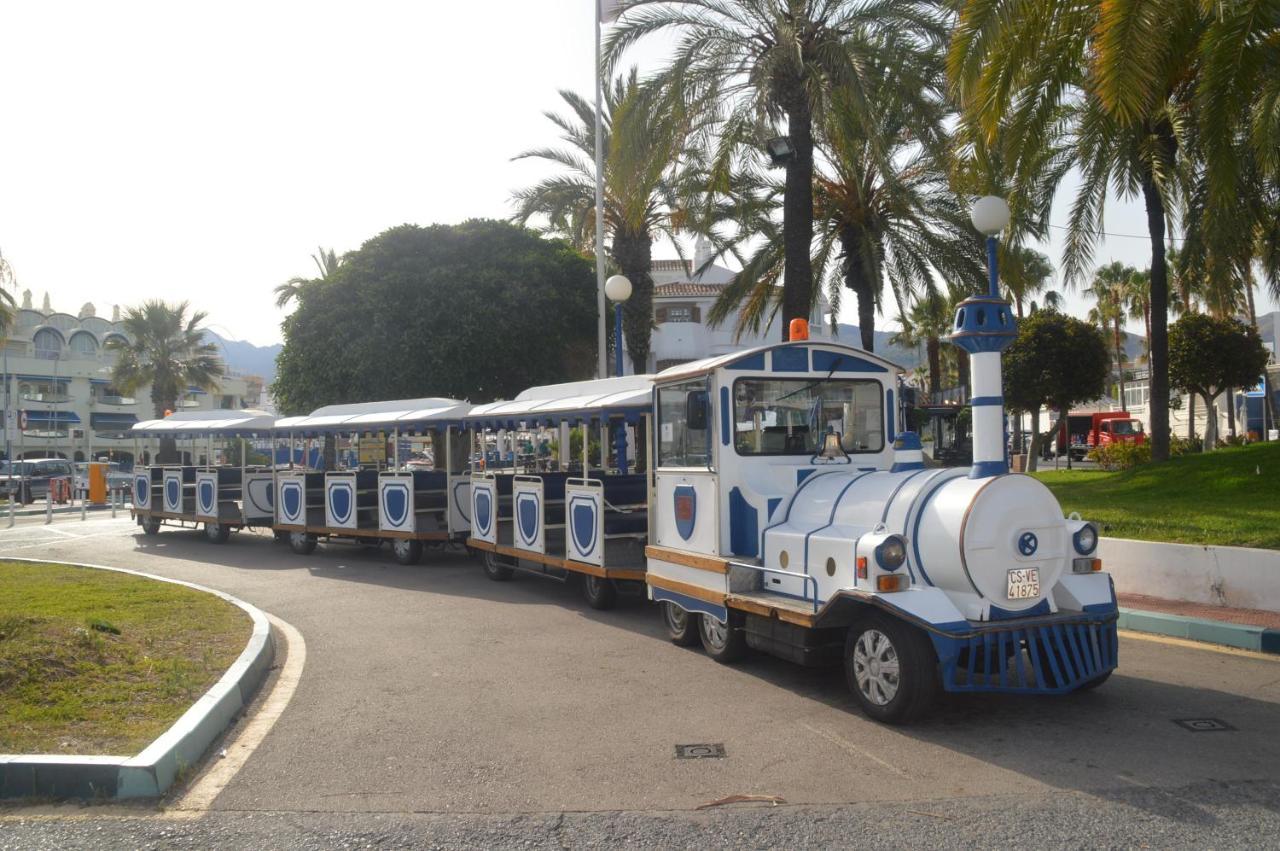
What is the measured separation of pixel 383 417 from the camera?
52.2 ft

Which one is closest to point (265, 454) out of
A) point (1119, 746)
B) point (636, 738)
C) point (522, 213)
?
point (522, 213)

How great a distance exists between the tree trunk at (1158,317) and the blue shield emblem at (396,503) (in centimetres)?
1213

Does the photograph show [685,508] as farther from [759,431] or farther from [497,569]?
[497,569]

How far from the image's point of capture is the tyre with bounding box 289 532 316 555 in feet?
55.2

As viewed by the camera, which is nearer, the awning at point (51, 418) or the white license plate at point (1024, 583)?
the white license plate at point (1024, 583)

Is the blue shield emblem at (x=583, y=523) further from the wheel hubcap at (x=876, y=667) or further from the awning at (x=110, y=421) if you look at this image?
the awning at (x=110, y=421)

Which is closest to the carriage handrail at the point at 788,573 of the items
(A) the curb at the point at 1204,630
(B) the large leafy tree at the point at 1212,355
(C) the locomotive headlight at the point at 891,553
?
(C) the locomotive headlight at the point at 891,553

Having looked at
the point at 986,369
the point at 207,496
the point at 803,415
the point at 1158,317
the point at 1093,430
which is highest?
the point at 1158,317

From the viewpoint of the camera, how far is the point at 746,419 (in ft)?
25.8

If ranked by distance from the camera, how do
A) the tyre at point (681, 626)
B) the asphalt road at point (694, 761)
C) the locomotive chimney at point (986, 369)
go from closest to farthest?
the asphalt road at point (694, 761), the locomotive chimney at point (986, 369), the tyre at point (681, 626)

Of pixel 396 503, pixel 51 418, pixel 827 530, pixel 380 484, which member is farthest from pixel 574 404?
pixel 51 418

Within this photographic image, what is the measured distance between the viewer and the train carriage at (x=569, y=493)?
35.1 ft

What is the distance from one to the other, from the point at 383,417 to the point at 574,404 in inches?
213

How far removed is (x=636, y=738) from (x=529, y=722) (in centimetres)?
79
